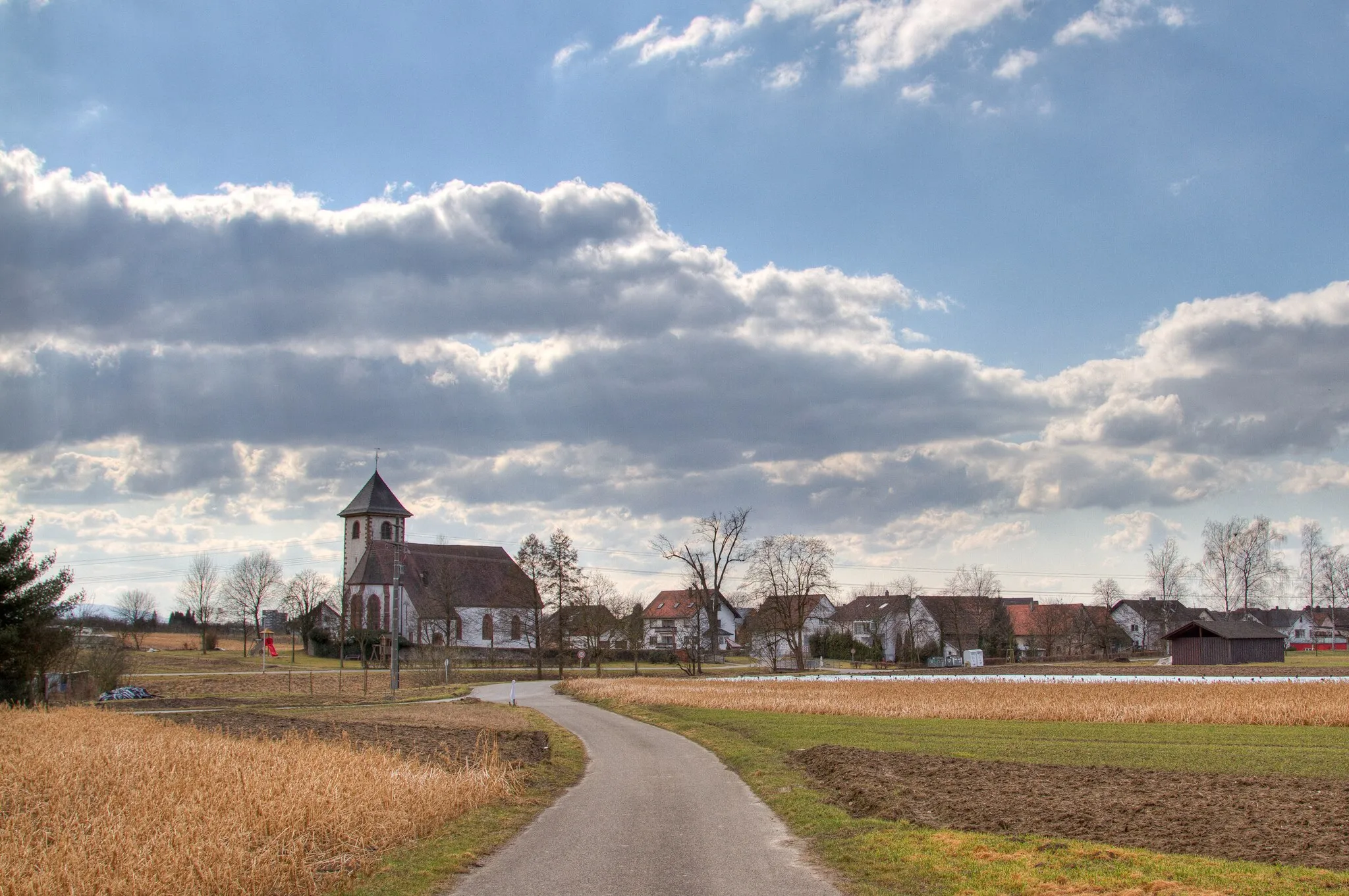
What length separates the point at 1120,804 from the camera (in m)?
14.7

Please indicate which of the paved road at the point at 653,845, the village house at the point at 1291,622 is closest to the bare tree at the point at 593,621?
the paved road at the point at 653,845

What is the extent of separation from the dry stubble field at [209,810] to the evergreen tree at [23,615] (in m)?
22.6

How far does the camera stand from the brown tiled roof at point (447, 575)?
9888 centimetres

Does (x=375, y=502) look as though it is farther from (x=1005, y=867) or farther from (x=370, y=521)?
(x=1005, y=867)

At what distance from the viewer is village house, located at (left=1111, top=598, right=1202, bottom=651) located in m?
120

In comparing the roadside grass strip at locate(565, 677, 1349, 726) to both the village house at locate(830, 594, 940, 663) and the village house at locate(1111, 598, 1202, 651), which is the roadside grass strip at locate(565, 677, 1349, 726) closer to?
the village house at locate(830, 594, 940, 663)

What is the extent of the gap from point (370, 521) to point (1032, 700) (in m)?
84.7

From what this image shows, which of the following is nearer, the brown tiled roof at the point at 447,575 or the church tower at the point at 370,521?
the brown tiled roof at the point at 447,575

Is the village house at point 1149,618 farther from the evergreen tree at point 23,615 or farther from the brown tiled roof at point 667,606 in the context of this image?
the evergreen tree at point 23,615

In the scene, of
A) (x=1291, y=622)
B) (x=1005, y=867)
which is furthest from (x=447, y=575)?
(x=1291, y=622)

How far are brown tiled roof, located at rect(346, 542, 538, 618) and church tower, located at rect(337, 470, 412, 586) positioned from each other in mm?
1936

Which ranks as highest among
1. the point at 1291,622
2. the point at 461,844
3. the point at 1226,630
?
the point at 461,844

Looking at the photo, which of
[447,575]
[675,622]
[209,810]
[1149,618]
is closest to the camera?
[209,810]

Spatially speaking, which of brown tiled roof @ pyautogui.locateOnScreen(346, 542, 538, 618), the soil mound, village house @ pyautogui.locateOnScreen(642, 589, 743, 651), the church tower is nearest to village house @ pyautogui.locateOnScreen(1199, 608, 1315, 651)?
village house @ pyautogui.locateOnScreen(642, 589, 743, 651)
